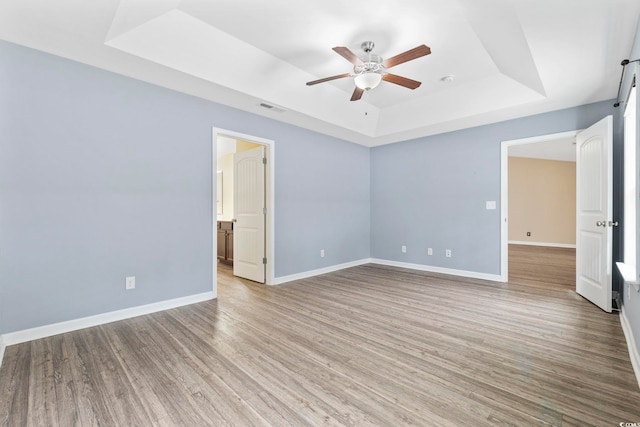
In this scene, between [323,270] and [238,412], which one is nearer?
[238,412]

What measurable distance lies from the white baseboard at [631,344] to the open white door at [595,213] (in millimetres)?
458

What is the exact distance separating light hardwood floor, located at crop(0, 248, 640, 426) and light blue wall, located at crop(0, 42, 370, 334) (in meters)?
0.37

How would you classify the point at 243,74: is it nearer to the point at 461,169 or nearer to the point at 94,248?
the point at 94,248

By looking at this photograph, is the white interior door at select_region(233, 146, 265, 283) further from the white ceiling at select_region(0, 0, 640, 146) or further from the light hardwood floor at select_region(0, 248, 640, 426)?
the light hardwood floor at select_region(0, 248, 640, 426)

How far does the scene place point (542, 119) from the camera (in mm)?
4195

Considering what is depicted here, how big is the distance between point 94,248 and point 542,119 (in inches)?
226

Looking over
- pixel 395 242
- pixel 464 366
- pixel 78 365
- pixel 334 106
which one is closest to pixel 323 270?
pixel 395 242

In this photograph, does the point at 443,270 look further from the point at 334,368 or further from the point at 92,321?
the point at 92,321

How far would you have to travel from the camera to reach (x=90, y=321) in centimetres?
282

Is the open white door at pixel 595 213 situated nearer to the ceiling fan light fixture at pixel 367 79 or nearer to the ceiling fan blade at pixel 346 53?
the ceiling fan light fixture at pixel 367 79

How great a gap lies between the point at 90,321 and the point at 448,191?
17.1 feet

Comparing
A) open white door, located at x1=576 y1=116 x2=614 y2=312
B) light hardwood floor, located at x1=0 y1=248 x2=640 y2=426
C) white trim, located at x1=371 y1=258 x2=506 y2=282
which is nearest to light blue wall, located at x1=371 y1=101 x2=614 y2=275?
white trim, located at x1=371 y1=258 x2=506 y2=282

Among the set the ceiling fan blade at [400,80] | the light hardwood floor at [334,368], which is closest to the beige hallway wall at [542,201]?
the light hardwood floor at [334,368]

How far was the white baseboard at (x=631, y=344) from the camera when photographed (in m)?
1.98
